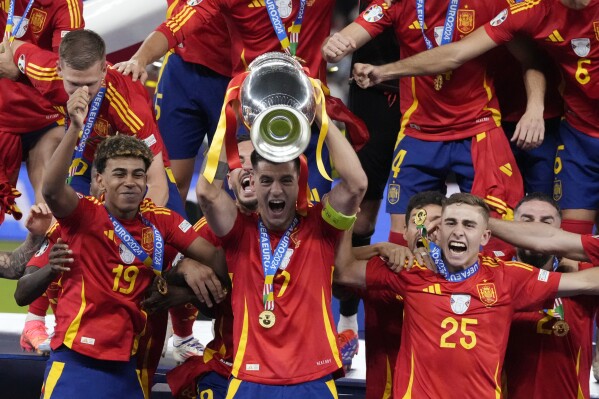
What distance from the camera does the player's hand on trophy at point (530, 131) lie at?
19.2 ft

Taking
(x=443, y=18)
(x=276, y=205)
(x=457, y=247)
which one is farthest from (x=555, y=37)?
(x=276, y=205)

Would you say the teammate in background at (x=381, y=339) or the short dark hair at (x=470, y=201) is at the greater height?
the short dark hair at (x=470, y=201)

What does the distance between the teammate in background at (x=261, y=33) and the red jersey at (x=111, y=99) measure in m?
0.10

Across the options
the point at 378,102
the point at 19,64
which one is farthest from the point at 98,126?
the point at 378,102

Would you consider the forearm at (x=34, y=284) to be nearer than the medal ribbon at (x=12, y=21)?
Yes

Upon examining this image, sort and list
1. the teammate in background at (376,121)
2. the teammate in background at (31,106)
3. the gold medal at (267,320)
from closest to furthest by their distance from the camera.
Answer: the gold medal at (267,320) < the teammate in background at (31,106) < the teammate in background at (376,121)

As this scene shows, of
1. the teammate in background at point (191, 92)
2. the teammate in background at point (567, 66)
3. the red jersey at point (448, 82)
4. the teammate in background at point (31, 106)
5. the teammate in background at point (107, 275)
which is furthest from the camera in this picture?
the teammate in background at point (191, 92)

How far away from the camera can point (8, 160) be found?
653 centimetres

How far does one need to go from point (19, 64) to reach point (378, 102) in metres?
2.01

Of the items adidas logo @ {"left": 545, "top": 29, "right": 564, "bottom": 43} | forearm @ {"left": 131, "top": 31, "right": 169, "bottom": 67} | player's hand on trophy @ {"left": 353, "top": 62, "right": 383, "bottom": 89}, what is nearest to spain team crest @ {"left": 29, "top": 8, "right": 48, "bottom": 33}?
forearm @ {"left": 131, "top": 31, "right": 169, "bottom": 67}

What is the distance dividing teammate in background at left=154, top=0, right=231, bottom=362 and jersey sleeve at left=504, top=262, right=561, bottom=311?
227 cm

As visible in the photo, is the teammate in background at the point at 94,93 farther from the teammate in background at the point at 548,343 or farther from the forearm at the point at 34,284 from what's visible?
the teammate in background at the point at 548,343

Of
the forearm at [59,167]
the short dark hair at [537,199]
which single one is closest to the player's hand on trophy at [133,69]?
the forearm at [59,167]

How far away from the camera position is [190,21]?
6324 mm
